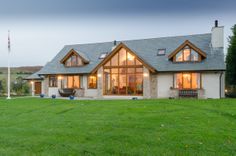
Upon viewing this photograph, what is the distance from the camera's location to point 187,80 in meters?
22.4

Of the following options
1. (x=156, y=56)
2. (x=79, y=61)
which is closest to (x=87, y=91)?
(x=79, y=61)

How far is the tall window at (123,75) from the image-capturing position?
23.6 meters

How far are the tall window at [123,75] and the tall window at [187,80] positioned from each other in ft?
11.0

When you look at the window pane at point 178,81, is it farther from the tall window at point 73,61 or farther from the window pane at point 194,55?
the tall window at point 73,61

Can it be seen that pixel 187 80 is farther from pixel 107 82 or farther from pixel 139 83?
pixel 107 82

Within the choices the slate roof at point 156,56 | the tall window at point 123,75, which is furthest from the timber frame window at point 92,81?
the tall window at point 123,75

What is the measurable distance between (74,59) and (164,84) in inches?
423

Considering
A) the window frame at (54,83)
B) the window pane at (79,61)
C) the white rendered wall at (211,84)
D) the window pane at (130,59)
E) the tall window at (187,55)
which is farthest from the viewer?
the window frame at (54,83)

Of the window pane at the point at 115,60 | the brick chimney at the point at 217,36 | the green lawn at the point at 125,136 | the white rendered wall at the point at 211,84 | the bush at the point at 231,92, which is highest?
the brick chimney at the point at 217,36

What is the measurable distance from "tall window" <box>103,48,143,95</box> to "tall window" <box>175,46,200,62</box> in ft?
12.4

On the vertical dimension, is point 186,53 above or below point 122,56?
above

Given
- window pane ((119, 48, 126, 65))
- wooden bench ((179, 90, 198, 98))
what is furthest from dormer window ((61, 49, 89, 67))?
wooden bench ((179, 90, 198, 98))

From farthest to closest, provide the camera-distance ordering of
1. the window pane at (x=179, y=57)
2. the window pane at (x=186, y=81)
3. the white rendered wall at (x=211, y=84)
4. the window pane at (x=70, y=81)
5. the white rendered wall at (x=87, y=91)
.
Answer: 1. the window pane at (x=70, y=81)
2. the white rendered wall at (x=87, y=91)
3. the window pane at (x=179, y=57)
4. the window pane at (x=186, y=81)
5. the white rendered wall at (x=211, y=84)

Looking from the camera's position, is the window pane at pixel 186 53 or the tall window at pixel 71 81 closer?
the window pane at pixel 186 53
